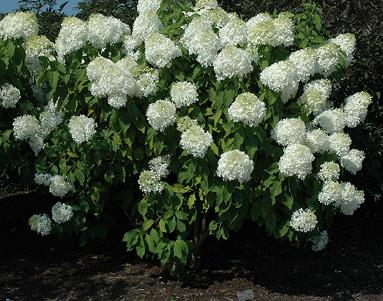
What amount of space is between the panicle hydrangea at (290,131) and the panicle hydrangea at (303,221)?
49cm

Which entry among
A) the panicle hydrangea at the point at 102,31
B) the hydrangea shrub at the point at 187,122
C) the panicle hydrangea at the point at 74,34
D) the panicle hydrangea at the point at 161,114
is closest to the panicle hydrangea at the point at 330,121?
the hydrangea shrub at the point at 187,122

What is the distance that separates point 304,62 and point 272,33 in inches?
A: 11.8

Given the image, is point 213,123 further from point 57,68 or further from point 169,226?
point 57,68

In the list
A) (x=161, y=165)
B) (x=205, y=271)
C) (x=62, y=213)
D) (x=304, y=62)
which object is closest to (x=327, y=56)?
(x=304, y=62)

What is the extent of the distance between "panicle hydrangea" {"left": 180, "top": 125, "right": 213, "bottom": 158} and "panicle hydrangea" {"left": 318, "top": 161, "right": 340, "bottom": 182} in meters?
0.80

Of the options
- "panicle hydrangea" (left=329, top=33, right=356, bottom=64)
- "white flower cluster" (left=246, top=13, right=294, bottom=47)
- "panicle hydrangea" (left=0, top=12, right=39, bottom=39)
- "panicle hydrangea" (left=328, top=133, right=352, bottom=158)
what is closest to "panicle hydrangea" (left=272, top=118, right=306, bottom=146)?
"panicle hydrangea" (left=328, top=133, right=352, bottom=158)

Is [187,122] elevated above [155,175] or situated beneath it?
elevated above

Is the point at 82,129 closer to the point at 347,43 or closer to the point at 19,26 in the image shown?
the point at 19,26

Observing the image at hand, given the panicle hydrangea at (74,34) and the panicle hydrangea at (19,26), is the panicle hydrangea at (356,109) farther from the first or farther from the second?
the panicle hydrangea at (19,26)

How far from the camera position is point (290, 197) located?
4.66 meters

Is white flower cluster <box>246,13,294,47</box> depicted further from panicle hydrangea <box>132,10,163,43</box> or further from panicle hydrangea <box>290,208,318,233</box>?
panicle hydrangea <box>290,208,318,233</box>

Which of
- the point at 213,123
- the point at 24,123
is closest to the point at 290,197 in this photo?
the point at 213,123

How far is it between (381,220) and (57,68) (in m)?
4.03

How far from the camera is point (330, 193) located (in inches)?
183
